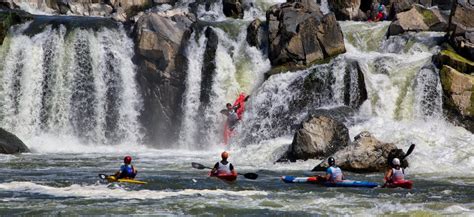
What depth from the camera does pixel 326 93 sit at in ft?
113

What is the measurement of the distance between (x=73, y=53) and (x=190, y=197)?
2073 centimetres

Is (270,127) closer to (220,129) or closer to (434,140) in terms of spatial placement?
(220,129)

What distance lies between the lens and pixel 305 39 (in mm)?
37188

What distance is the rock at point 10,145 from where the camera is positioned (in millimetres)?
30495

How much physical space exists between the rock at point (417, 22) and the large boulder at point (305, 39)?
141 inches

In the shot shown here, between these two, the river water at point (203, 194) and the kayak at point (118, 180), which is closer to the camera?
the river water at point (203, 194)

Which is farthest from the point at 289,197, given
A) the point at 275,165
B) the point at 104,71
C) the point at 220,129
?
the point at 104,71

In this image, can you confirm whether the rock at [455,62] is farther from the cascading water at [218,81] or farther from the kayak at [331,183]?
the kayak at [331,183]

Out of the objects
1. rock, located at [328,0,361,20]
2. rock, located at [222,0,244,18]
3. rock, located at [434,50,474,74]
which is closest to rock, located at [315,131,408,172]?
rock, located at [434,50,474,74]

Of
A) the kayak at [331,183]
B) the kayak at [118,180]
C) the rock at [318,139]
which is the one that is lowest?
the kayak at [118,180]

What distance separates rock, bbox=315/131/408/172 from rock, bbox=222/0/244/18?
21606 mm

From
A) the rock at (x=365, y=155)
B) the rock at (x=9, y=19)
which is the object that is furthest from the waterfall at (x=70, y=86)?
the rock at (x=365, y=155)

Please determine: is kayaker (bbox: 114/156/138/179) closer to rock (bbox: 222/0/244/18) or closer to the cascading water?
the cascading water

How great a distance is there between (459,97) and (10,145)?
20117 mm
